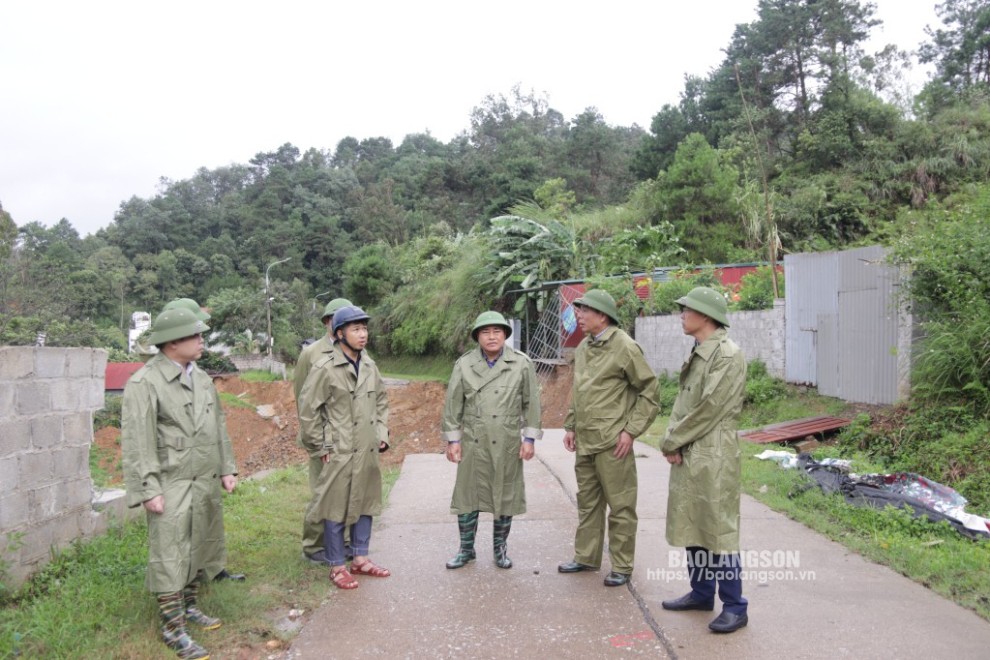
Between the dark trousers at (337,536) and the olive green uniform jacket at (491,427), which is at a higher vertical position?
the olive green uniform jacket at (491,427)

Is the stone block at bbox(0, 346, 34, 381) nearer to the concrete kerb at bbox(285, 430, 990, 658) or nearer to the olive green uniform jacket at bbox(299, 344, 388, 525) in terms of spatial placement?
the olive green uniform jacket at bbox(299, 344, 388, 525)

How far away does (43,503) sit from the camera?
4785 mm

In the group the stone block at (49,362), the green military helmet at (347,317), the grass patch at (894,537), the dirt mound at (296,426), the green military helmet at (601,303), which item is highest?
the green military helmet at (601,303)

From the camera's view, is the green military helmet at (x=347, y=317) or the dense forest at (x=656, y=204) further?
the dense forest at (x=656, y=204)

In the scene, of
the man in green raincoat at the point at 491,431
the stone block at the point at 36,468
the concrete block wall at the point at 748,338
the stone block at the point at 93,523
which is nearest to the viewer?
the stone block at the point at 36,468

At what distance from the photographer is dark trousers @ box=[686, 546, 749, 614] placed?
12.6 feet

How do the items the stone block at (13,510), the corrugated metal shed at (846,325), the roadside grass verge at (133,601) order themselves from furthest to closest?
the corrugated metal shed at (846,325), the stone block at (13,510), the roadside grass verge at (133,601)

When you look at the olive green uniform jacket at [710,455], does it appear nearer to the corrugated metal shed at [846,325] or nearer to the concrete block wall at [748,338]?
the corrugated metal shed at [846,325]

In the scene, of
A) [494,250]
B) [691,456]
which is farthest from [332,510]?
[494,250]

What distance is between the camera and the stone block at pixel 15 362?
182 inches

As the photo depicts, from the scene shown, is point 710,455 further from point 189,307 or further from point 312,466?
point 189,307

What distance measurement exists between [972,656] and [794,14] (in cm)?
3265

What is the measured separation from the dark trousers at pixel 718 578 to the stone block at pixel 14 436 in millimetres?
4068

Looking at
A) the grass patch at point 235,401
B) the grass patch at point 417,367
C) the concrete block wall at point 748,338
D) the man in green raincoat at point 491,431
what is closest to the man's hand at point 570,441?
the man in green raincoat at point 491,431
